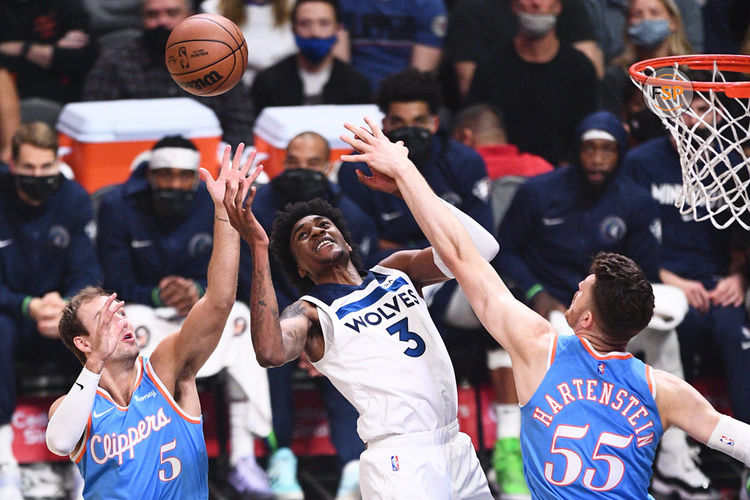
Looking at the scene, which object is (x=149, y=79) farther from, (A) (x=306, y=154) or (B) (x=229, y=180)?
(B) (x=229, y=180)

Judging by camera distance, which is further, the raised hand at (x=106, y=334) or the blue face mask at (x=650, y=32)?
the blue face mask at (x=650, y=32)

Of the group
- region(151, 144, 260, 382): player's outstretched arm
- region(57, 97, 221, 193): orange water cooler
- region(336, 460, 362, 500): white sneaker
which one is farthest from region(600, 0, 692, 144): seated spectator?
region(151, 144, 260, 382): player's outstretched arm

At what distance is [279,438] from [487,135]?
7.44 ft

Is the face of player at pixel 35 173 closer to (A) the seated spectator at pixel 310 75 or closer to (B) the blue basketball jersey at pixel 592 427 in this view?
(A) the seated spectator at pixel 310 75

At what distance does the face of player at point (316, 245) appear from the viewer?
14.4 ft

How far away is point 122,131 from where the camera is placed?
21.4 feet

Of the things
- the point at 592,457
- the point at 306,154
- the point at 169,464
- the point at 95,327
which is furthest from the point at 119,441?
the point at 306,154

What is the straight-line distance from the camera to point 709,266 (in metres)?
6.62

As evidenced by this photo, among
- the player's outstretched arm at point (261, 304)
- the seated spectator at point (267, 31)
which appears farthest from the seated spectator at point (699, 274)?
the player's outstretched arm at point (261, 304)

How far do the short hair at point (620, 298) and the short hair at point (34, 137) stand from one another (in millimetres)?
3367

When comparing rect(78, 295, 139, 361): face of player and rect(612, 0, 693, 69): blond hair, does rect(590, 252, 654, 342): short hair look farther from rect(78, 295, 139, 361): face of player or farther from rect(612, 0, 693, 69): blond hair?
rect(612, 0, 693, 69): blond hair

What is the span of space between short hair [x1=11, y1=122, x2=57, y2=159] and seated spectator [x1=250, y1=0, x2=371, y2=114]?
146 centimetres

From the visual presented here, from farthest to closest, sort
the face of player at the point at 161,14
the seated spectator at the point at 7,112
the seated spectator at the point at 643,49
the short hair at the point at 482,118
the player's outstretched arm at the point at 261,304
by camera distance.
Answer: the seated spectator at the point at 643,49 < the short hair at the point at 482,118 < the face of player at the point at 161,14 < the seated spectator at the point at 7,112 < the player's outstretched arm at the point at 261,304

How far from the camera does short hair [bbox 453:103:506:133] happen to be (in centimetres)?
696
